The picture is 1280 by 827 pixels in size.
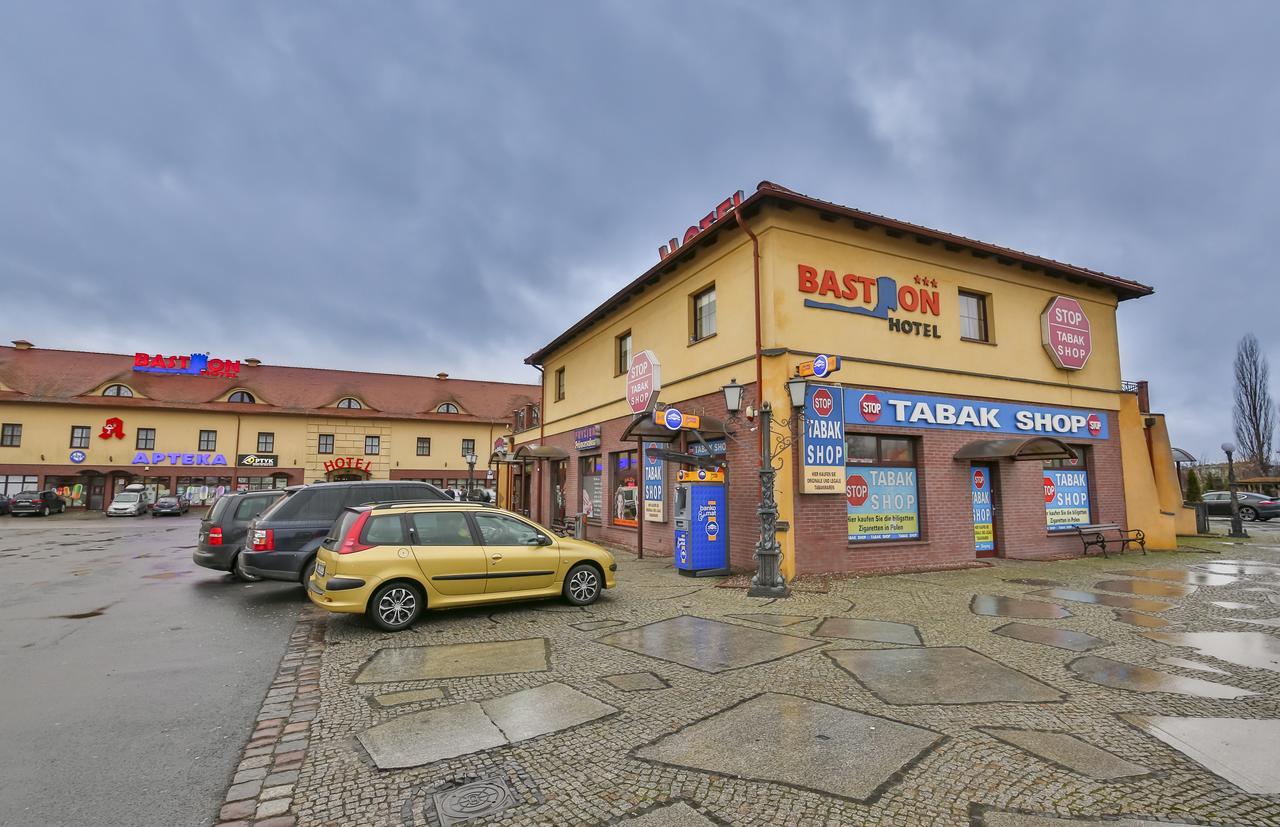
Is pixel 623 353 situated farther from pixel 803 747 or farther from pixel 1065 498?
pixel 803 747

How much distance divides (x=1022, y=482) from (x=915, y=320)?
4499 millimetres

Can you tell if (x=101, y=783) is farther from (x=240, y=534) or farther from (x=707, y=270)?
(x=707, y=270)

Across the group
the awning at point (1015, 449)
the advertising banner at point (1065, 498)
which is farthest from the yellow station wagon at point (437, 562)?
the advertising banner at point (1065, 498)

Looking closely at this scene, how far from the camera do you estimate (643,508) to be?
49.2 feet

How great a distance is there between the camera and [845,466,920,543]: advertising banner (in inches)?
471

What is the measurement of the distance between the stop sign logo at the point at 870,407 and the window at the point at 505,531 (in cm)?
668

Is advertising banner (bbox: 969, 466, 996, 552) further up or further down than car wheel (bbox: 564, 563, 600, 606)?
further up

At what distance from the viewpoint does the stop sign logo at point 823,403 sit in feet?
37.3

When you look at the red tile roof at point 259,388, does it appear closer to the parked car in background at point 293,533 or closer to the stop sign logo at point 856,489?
the parked car in background at point 293,533

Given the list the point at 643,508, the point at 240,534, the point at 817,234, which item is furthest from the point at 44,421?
the point at 817,234

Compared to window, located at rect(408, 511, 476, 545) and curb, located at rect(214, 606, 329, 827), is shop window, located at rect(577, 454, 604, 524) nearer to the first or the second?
window, located at rect(408, 511, 476, 545)

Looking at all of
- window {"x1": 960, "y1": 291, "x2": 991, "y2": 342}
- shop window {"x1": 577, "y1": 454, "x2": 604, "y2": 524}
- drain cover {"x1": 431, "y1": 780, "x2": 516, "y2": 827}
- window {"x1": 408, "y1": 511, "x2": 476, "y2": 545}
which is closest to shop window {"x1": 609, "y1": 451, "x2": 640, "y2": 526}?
shop window {"x1": 577, "y1": 454, "x2": 604, "y2": 524}

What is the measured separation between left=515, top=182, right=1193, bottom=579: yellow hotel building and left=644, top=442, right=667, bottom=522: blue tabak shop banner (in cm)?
5

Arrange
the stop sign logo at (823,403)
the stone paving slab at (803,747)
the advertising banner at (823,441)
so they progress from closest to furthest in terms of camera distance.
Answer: the stone paving slab at (803,747), the advertising banner at (823,441), the stop sign logo at (823,403)
